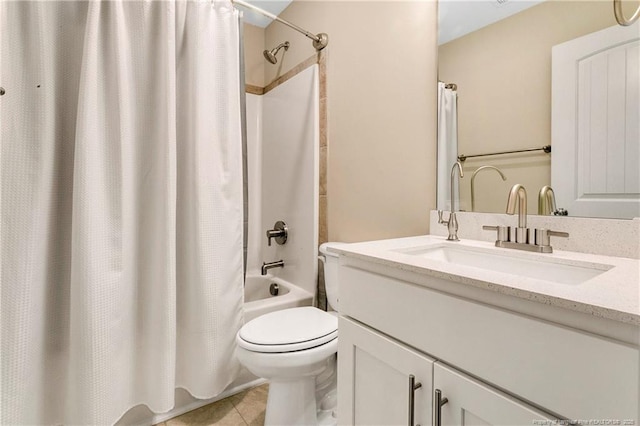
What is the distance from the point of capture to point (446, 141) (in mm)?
1313

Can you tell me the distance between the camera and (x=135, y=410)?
1.35 m

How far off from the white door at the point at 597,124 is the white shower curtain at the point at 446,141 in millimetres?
346

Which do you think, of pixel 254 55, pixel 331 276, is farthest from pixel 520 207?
pixel 254 55

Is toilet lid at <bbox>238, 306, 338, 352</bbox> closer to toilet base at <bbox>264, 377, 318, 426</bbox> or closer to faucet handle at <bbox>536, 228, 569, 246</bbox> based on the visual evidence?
toilet base at <bbox>264, 377, 318, 426</bbox>

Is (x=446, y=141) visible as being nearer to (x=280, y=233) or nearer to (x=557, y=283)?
(x=557, y=283)

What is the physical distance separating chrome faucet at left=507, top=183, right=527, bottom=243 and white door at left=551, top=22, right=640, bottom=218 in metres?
0.11

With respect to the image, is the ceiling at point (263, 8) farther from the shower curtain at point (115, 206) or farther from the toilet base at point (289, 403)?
the toilet base at point (289, 403)

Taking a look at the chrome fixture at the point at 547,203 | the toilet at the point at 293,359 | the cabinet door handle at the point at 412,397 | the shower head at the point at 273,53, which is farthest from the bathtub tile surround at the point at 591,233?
the shower head at the point at 273,53

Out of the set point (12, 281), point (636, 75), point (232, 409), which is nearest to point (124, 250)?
point (12, 281)

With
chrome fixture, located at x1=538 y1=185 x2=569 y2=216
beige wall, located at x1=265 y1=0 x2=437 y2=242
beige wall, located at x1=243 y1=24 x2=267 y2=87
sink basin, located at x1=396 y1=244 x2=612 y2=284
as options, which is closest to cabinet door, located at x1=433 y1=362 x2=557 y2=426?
sink basin, located at x1=396 y1=244 x2=612 y2=284

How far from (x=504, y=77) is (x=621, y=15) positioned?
31 centimetres

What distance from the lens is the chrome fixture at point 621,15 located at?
84 cm

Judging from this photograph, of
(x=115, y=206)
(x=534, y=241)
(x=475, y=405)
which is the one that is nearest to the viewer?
(x=475, y=405)

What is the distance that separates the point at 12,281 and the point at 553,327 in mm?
1540
